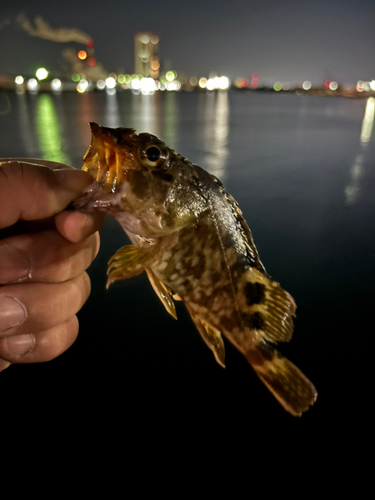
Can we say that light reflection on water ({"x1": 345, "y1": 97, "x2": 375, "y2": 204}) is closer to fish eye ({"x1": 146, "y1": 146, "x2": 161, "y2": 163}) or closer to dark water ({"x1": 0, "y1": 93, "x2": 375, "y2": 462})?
dark water ({"x1": 0, "y1": 93, "x2": 375, "y2": 462})

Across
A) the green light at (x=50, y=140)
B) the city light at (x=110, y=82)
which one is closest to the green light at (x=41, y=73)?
the city light at (x=110, y=82)

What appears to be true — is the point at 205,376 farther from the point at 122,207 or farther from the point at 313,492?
the point at 122,207

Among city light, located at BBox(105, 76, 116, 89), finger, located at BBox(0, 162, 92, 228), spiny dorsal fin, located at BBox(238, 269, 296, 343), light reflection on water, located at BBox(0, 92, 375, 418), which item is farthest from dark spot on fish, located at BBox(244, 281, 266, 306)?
city light, located at BBox(105, 76, 116, 89)

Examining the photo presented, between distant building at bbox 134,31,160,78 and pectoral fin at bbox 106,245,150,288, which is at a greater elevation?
distant building at bbox 134,31,160,78

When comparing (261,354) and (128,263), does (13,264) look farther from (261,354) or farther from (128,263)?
(261,354)

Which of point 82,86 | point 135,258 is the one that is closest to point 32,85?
point 82,86

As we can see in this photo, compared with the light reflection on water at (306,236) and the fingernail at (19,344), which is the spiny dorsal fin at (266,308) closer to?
the fingernail at (19,344)

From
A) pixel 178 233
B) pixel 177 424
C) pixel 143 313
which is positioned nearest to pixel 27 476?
pixel 177 424
